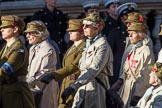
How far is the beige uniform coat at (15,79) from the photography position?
10318 mm

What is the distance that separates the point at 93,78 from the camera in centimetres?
1054

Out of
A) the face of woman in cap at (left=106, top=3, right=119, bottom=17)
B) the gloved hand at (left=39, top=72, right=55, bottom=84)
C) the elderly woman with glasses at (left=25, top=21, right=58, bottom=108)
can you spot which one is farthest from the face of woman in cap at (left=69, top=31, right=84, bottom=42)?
the face of woman in cap at (left=106, top=3, right=119, bottom=17)

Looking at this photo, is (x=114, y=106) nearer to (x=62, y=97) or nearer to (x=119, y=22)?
(x=62, y=97)

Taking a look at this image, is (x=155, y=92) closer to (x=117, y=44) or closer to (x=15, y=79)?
(x=15, y=79)

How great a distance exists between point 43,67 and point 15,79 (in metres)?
0.84

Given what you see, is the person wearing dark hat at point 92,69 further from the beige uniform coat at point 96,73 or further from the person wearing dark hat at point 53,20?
the person wearing dark hat at point 53,20

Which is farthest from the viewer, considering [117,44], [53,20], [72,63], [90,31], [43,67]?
[53,20]

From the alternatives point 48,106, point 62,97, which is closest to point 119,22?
point 48,106

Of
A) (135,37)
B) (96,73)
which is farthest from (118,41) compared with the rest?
(96,73)

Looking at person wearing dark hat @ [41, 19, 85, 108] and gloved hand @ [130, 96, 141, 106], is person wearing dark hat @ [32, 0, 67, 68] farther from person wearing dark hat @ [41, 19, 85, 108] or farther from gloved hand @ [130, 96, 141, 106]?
gloved hand @ [130, 96, 141, 106]

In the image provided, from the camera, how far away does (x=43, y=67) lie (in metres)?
11.2

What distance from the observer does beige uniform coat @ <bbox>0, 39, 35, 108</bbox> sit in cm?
1032

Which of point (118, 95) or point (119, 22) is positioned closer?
point (118, 95)

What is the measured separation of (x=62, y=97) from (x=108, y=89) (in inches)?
26.7
